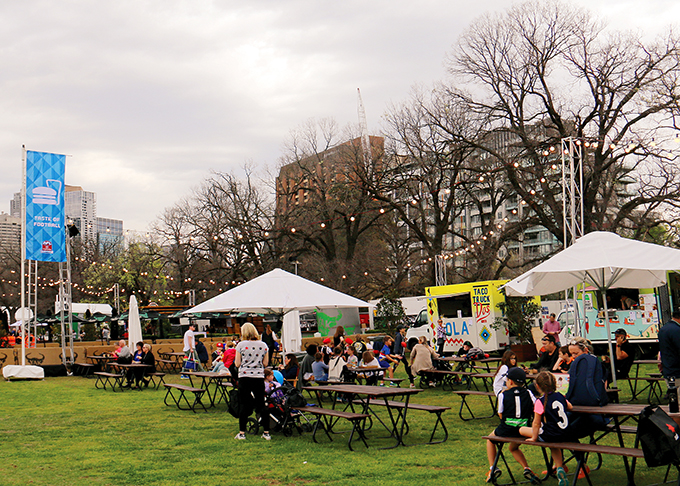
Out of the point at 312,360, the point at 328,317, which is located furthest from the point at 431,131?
the point at 312,360

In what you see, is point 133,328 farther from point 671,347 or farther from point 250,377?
point 671,347

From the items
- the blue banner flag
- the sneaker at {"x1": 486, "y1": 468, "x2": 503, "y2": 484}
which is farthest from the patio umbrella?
the blue banner flag

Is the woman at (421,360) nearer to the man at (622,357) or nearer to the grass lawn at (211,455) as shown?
the grass lawn at (211,455)

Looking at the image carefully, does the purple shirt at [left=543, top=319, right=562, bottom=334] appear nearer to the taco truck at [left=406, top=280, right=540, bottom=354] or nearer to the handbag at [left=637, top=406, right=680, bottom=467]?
the taco truck at [left=406, top=280, right=540, bottom=354]

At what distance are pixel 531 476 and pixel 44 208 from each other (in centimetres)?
1724

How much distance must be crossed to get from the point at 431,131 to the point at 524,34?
675cm

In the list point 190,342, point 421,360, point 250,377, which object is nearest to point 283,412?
point 250,377

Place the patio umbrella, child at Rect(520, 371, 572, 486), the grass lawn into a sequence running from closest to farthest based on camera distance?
child at Rect(520, 371, 572, 486)
the grass lawn
the patio umbrella

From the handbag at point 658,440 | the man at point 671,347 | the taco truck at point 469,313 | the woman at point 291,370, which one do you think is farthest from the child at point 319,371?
the taco truck at point 469,313

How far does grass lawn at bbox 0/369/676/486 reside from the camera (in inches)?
259

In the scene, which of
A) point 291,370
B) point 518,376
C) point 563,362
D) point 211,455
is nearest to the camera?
point 518,376

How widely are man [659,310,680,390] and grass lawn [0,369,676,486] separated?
4.54 feet

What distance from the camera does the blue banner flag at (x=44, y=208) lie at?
62.5 ft

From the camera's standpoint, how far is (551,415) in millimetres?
5945
